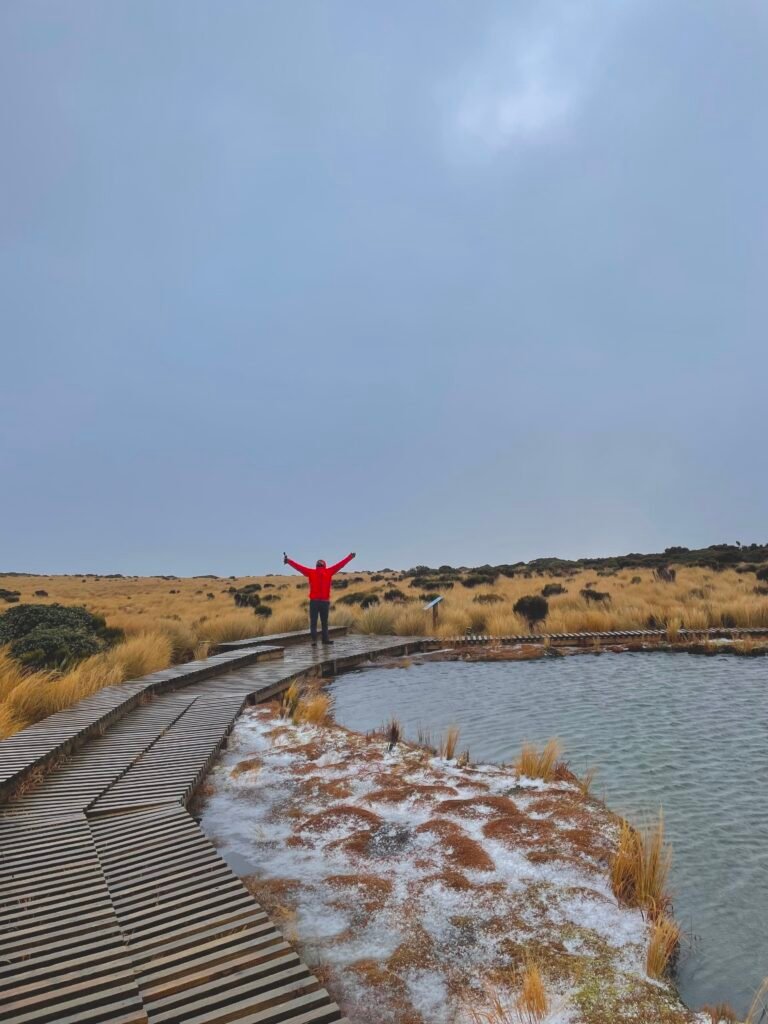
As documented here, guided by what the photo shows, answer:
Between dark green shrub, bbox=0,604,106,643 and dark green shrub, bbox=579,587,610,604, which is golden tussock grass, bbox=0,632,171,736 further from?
dark green shrub, bbox=579,587,610,604

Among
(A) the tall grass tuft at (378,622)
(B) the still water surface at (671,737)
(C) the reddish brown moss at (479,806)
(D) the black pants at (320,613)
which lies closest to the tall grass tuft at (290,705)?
(B) the still water surface at (671,737)

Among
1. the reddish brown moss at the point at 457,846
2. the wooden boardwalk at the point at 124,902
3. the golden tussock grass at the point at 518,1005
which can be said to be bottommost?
the golden tussock grass at the point at 518,1005

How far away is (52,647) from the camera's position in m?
12.5

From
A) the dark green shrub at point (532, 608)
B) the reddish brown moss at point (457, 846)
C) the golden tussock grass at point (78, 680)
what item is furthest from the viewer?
the dark green shrub at point (532, 608)

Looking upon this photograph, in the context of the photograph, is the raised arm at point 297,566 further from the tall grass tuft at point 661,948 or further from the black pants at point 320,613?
the tall grass tuft at point 661,948

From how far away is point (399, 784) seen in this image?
6.48 metres

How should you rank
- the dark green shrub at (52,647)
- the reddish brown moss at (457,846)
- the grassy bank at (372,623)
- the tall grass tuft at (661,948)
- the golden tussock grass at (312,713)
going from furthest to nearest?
the dark green shrub at (52,647)
the grassy bank at (372,623)
the golden tussock grass at (312,713)
the reddish brown moss at (457,846)
the tall grass tuft at (661,948)

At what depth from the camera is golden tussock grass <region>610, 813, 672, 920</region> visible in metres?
4.16

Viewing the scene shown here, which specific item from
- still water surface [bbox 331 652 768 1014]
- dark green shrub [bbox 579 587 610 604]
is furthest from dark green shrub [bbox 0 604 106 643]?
dark green shrub [bbox 579 587 610 604]

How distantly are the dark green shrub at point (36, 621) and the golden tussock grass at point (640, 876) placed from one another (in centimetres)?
1207

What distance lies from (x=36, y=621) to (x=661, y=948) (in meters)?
13.5

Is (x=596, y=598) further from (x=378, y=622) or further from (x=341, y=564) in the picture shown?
(x=341, y=564)

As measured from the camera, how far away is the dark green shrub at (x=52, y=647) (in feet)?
39.4

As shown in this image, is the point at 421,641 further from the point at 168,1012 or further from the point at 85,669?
the point at 168,1012
